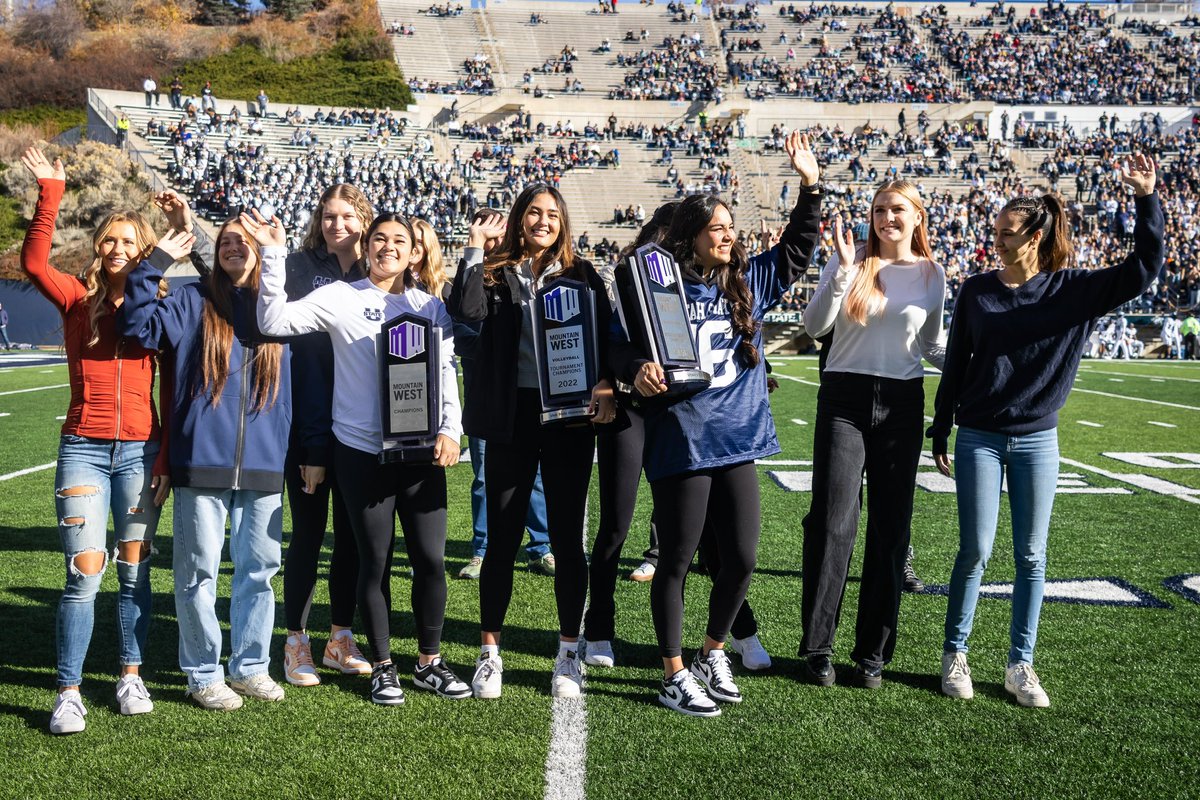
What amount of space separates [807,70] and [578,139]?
15.0 metres

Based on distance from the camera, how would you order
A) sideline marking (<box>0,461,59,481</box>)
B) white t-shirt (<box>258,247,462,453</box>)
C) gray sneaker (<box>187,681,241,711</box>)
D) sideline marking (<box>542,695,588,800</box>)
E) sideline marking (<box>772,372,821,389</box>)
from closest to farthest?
sideline marking (<box>542,695,588,800</box>) → gray sneaker (<box>187,681,241,711</box>) → white t-shirt (<box>258,247,462,453</box>) → sideline marking (<box>0,461,59,481</box>) → sideline marking (<box>772,372,821,389</box>)

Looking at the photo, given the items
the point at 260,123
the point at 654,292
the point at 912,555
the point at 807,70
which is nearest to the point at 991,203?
the point at 807,70

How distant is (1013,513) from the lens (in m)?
3.71

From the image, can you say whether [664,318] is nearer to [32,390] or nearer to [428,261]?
[428,261]

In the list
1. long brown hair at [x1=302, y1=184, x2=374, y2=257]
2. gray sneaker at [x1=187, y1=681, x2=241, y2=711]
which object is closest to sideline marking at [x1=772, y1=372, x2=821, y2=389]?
long brown hair at [x1=302, y1=184, x2=374, y2=257]

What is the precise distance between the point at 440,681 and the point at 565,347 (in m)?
1.33

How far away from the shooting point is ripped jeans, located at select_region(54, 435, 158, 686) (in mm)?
3355

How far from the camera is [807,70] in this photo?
52.5 m

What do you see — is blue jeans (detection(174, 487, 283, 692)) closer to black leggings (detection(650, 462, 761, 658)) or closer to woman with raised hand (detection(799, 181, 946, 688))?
black leggings (detection(650, 462, 761, 658))

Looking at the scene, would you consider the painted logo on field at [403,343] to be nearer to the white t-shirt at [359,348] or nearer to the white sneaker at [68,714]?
the white t-shirt at [359,348]

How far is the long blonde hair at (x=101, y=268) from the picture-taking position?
3.46 metres

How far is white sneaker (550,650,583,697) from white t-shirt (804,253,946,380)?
152cm

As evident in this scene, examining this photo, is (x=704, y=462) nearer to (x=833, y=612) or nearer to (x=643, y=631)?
(x=833, y=612)

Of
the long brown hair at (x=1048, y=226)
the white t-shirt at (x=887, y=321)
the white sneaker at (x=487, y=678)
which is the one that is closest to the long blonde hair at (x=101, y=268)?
the white sneaker at (x=487, y=678)
